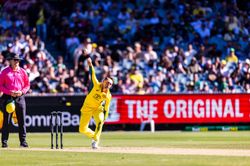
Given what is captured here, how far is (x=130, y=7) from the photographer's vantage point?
139 ft

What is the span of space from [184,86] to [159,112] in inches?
79.2

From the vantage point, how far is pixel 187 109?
36.4m

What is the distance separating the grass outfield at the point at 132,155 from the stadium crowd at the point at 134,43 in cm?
712

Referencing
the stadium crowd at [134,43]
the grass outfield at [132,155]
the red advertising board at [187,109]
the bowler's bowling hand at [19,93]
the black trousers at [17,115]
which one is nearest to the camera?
the grass outfield at [132,155]

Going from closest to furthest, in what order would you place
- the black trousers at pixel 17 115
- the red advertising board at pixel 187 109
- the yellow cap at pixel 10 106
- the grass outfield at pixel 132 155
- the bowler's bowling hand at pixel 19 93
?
the grass outfield at pixel 132 155
the yellow cap at pixel 10 106
the bowler's bowling hand at pixel 19 93
the black trousers at pixel 17 115
the red advertising board at pixel 187 109

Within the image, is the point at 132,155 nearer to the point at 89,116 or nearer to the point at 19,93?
the point at 89,116

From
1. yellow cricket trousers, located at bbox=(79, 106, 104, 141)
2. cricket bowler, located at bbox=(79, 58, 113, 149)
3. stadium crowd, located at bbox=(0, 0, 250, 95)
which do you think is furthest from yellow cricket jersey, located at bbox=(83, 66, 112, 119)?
stadium crowd, located at bbox=(0, 0, 250, 95)

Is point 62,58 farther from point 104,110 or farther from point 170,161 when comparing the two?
point 170,161

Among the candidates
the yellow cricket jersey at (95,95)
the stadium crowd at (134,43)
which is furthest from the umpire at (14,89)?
the stadium crowd at (134,43)

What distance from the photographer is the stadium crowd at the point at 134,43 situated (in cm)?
3778

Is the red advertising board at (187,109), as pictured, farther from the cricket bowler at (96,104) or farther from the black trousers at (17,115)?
the black trousers at (17,115)

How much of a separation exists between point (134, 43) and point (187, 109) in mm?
5854

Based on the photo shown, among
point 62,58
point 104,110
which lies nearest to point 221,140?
point 104,110

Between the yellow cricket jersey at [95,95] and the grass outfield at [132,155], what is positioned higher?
the yellow cricket jersey at [95,95]
